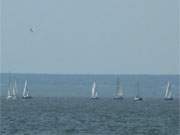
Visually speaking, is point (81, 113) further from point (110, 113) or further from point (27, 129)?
point (27, 129)

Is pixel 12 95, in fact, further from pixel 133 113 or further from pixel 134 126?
pixel 134 126

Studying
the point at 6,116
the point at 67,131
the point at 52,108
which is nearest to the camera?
the point at 67,131

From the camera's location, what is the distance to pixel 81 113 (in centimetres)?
12988

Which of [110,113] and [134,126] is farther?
[110,113]

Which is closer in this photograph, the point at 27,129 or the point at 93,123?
the point at 27,129

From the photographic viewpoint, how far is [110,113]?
130250mm

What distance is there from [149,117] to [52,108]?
75.3 ft

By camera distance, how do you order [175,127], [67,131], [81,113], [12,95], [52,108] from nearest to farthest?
[67,131]
[175,127]
[81,113]
[52,108]
[12,95]

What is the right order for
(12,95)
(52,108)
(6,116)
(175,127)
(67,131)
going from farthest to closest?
(12,95) → (52,108) → (6,116) → (175,127) → (67,131)

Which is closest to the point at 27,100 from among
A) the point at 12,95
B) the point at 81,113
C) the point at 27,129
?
the point at 12,95

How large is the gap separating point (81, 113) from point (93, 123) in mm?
21931

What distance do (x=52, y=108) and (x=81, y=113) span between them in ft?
37.7

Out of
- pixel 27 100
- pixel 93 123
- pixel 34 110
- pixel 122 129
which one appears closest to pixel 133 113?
pixel 34 110

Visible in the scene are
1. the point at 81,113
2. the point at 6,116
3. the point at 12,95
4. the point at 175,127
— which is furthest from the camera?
the point at 12,95
